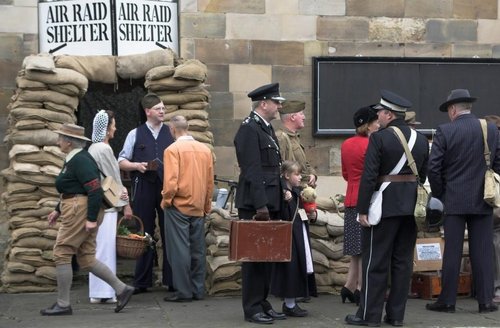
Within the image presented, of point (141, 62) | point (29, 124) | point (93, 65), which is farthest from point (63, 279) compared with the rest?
point (141, 62)

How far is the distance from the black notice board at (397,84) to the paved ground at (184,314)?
262cm

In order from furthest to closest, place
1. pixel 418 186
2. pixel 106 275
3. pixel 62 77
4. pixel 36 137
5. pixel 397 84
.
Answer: pixel 397 84
pixel 62 77
pixel 36 137
pixel 106 275
pixel 418 186

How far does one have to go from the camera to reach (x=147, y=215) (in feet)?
34.6

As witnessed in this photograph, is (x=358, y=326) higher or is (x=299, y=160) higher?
(x=299, y=160)

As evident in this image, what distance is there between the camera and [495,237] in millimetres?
10219

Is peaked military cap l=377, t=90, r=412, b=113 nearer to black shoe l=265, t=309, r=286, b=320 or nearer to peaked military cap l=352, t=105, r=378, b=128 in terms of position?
peaked military cap l=352, t=105, r=378, b=128

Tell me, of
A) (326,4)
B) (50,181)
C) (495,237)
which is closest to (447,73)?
(326,4)

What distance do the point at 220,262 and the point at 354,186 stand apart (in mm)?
1552

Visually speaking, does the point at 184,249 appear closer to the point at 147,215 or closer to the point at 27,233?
the point at 147,215

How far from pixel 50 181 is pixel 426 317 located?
3.98 m

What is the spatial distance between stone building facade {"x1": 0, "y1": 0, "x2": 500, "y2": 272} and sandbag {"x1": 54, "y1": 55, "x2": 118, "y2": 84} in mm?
639

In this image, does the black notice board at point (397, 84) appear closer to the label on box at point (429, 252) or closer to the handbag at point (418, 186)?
the label on box at point (429, 252)

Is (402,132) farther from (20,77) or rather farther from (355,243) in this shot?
(20,77)

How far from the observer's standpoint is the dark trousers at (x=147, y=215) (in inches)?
414
